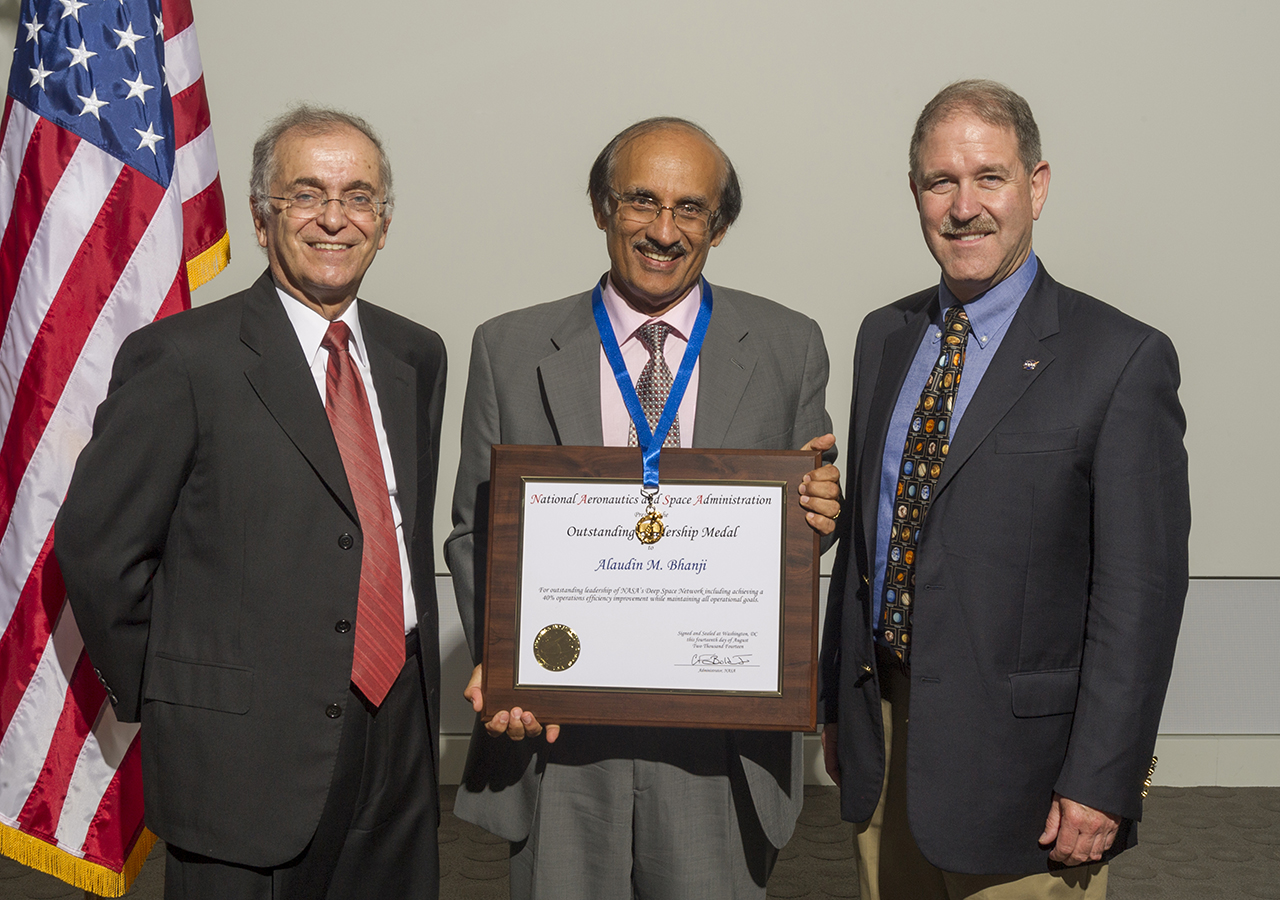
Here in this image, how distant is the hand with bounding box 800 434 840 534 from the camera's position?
71.3 inches

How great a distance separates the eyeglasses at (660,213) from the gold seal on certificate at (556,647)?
806 mm

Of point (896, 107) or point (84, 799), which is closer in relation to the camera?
point (84, 799)

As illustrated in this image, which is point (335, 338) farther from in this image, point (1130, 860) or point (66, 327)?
point (1130, 860)

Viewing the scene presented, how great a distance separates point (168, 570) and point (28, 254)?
105 cm

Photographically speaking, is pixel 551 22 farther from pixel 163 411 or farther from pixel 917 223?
pixel 163 411

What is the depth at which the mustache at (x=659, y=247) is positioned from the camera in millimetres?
2016

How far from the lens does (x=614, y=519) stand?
1.86 m

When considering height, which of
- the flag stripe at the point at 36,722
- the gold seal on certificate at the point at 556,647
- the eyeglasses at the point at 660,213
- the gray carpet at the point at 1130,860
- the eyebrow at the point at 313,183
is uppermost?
the eyebrow at the point at 313,183

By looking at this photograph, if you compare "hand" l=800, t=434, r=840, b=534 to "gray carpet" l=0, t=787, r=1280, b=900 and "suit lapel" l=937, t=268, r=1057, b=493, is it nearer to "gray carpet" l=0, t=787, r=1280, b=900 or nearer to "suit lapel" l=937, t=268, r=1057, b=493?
"suit lapel" l=937, t=268, r=1057, b=493

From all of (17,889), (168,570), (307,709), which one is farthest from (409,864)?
(17,889)

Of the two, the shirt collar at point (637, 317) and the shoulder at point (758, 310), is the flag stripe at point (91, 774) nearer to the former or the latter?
the shirt collar at point (637, 317)

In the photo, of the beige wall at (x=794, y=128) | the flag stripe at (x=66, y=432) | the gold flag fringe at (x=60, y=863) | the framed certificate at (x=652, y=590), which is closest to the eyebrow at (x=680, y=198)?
the framed certificate at (x=652, y=590)

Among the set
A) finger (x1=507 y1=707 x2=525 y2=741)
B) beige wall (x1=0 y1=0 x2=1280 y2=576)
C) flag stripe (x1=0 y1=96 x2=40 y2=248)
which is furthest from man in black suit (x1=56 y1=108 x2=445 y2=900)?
beige wall (x1=0 y1=0 x2=1280 y2=576)

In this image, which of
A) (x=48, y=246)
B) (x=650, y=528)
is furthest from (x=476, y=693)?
(x=48, y=246)
